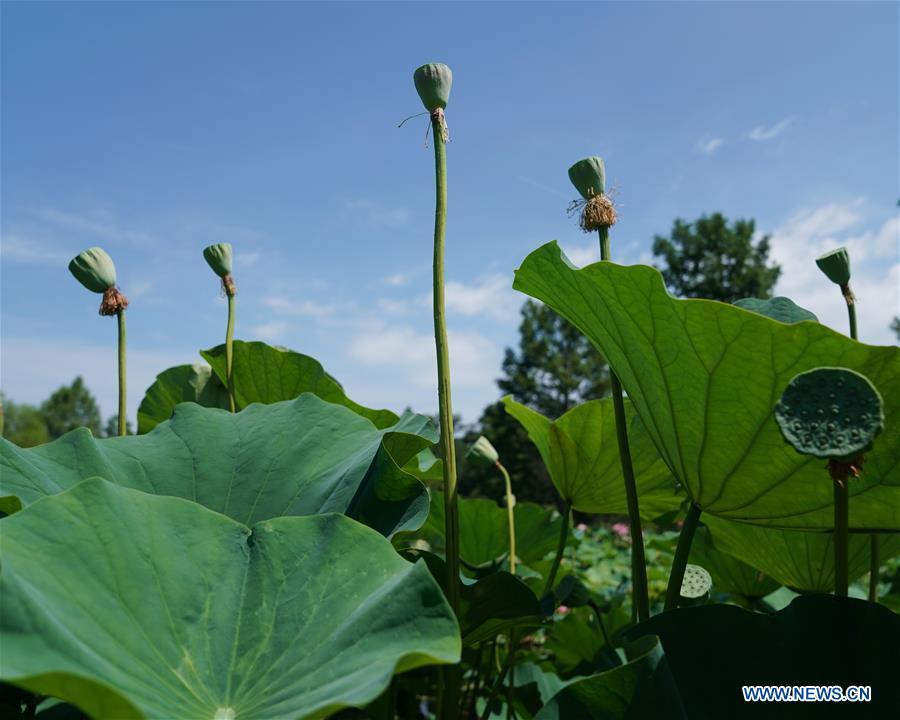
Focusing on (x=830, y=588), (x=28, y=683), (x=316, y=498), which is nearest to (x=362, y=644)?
(x=28, y=683)

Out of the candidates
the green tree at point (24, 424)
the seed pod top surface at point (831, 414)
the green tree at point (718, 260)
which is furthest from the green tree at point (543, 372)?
the seed pod top surface at point (831, 414)

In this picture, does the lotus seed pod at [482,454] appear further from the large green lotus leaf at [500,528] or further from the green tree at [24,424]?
the green tree at [24,424]

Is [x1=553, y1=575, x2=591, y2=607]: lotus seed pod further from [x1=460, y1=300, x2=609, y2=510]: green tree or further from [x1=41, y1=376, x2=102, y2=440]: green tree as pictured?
[x1=41, y1=376, x2=102, y2=440]: green tree

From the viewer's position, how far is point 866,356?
0.60m

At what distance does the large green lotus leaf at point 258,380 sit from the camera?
4.29ft

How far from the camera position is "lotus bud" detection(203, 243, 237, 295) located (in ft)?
3.78

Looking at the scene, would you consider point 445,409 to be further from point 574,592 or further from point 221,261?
point 221,261

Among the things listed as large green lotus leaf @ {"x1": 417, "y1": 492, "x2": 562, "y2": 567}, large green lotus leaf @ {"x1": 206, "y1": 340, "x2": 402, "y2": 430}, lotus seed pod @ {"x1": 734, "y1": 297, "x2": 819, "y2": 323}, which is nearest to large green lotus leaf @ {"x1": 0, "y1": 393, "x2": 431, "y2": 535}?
large green lotus leaf @ {"x1": 206, "y1": 340, "x2": 402, "y2": 430}

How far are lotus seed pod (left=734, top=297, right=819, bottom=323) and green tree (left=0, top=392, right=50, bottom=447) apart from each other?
32.8m

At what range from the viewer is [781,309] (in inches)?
33.3

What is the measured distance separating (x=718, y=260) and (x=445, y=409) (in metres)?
26.9

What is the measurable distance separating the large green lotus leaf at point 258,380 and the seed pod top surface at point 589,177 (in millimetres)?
619

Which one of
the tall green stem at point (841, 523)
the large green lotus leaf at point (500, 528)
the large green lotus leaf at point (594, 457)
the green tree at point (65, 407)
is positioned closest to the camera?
the tall green stem at point (841, 523)

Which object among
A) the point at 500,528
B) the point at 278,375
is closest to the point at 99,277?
the point at 278,375
